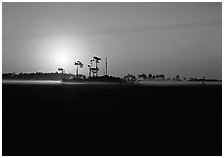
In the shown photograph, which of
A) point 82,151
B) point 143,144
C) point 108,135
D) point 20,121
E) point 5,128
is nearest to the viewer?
point 82,151

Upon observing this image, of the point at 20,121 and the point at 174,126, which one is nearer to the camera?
the point at 174,126

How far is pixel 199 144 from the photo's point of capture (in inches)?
563

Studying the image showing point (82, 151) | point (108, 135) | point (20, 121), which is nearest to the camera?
point (82, 151)

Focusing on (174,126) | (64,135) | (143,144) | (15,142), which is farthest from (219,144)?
(15,142)

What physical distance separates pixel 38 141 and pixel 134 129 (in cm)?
641

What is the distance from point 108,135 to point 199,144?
16.7ft

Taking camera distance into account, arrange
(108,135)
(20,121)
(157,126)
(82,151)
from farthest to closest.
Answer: (20,121) < (157,126) < (108,135) < (82,151)

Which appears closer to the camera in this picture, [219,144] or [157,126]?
[219,144]

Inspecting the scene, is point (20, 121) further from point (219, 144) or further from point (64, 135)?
point (219, 144)

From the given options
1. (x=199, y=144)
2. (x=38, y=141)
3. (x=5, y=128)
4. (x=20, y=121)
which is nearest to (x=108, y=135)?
(x=38, y=141)

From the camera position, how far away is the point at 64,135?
16.2m

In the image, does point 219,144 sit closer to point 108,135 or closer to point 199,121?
point 108,135

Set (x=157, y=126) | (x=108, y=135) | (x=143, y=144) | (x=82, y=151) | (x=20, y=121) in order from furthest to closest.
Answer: (x=20, y=121) < (x=157, y=126) < (x=108, y=135) < (x=143, y=144) < (x=82, y=151)

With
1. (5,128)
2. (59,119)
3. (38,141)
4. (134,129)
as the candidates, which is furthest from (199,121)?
(5,128)
